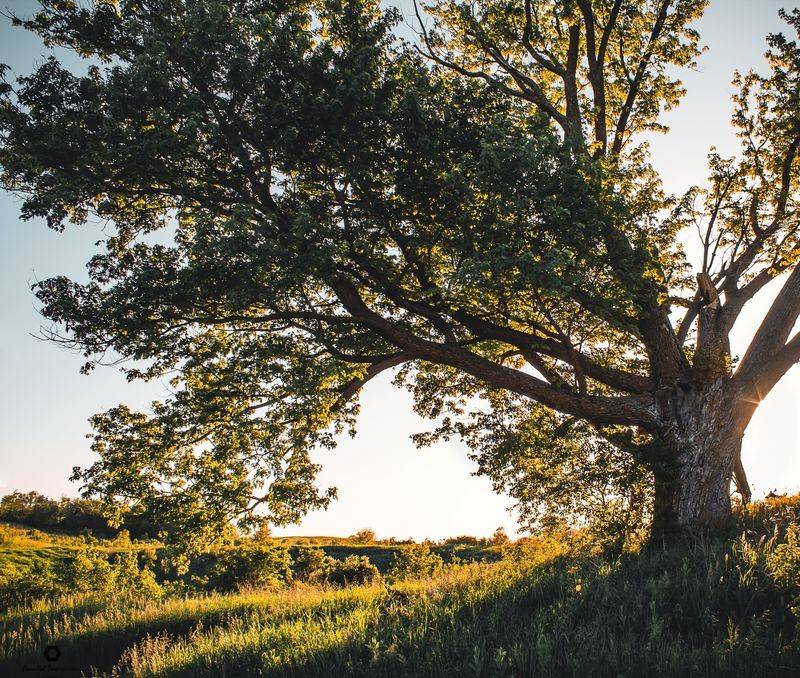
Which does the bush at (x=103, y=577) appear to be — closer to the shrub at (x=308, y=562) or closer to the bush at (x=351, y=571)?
the shrub at (x=308, y=562)

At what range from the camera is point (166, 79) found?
31.9 feet

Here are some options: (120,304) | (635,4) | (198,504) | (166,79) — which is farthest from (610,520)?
(635,4)

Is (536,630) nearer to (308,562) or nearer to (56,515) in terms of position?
(308,562)

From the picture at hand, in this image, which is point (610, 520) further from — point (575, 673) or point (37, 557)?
point (37, 557)

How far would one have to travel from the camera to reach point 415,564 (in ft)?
53.4

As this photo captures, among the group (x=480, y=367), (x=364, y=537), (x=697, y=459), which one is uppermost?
(x=480, y=367)

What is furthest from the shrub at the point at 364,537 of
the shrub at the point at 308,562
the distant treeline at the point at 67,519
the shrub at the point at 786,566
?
the shrub at the point at 786,566

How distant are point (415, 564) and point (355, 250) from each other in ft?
35.3

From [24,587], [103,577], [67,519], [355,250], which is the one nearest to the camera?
[355,250]

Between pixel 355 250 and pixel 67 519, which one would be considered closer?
pixel 355 250

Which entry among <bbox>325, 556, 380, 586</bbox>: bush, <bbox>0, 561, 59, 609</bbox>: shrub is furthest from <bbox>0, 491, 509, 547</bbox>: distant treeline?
<bbox>0, 561, 59, 609</bbox>: shrub

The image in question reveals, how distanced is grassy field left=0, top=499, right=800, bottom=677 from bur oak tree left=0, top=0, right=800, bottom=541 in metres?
3.17

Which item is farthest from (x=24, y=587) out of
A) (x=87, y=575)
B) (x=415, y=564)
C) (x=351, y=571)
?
(x=415, y=564)

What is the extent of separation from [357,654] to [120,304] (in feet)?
24.9
